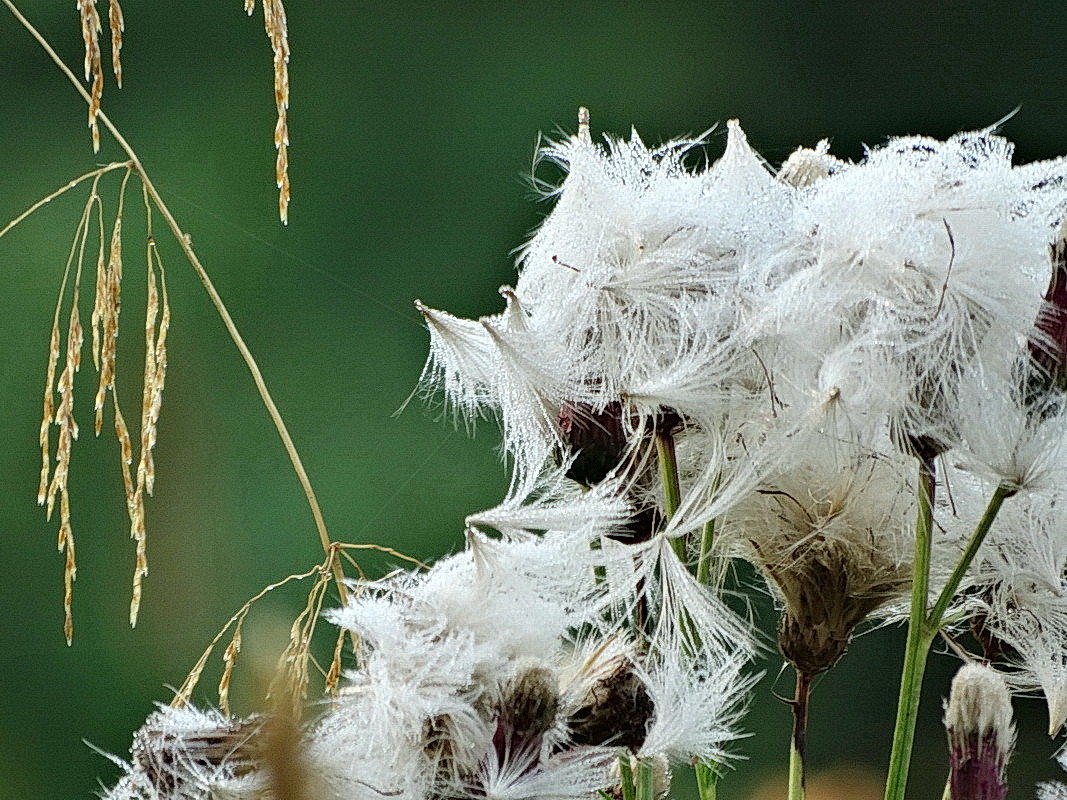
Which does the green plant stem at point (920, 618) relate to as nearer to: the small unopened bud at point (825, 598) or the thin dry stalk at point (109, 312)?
the small unopened bud at point (825, 598)

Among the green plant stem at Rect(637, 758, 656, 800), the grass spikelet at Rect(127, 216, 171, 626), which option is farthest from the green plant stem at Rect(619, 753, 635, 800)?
the grass spikelet at Rect(127, 216, 171, 626)

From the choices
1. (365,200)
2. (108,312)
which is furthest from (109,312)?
(365,200)

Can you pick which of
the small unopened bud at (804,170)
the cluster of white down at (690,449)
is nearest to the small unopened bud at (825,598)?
the cluster of white down at (690,449)

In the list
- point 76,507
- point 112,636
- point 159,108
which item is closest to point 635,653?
point 112,636

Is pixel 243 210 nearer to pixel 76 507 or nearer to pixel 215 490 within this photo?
pixel 76 507

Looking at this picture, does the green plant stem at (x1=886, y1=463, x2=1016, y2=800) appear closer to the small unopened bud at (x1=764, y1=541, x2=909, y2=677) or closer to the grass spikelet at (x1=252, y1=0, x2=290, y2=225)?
the small unopened bud at (x1=764, y1=541, x2=909, y2=677)

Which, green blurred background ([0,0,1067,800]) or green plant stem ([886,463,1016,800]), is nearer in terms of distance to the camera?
green plant stem ([886,463,1016,800])
